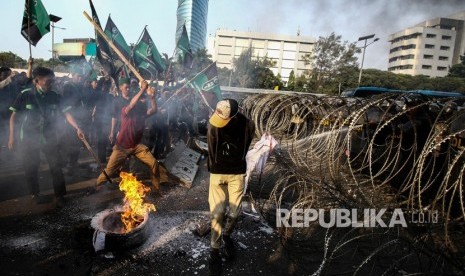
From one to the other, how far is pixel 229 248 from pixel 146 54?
25.1 feet

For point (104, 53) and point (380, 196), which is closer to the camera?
point (380, 196)

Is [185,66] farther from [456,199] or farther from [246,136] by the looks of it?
[456,199]

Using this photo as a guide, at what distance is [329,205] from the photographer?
468cm

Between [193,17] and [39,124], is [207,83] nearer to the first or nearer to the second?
[39,124]

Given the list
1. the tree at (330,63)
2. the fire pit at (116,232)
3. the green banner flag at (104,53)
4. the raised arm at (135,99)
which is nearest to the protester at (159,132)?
the green banner flag at (104,53)

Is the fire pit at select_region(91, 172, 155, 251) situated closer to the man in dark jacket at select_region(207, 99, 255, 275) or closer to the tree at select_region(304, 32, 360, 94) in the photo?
the man in dark jacket at select_region(207, 99, 255, 275)

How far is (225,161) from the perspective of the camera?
13.6 feet

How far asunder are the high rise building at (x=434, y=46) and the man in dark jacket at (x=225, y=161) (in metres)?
98.7

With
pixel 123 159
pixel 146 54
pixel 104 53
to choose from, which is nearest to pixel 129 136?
pixel 123 159

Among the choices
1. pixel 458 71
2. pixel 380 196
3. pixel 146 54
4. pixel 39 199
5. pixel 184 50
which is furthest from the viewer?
pixel 458 71

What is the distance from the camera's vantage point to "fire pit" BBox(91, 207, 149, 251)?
3.93 m

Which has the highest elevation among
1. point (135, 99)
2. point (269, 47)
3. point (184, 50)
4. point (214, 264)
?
point (269, 47)

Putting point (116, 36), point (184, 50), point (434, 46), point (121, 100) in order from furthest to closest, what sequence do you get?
1. point (434, 46)
2. point (184, 50)
3. point (116, 36)
4. point (121, 100)

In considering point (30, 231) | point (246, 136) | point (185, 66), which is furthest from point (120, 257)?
point (185, 66)
